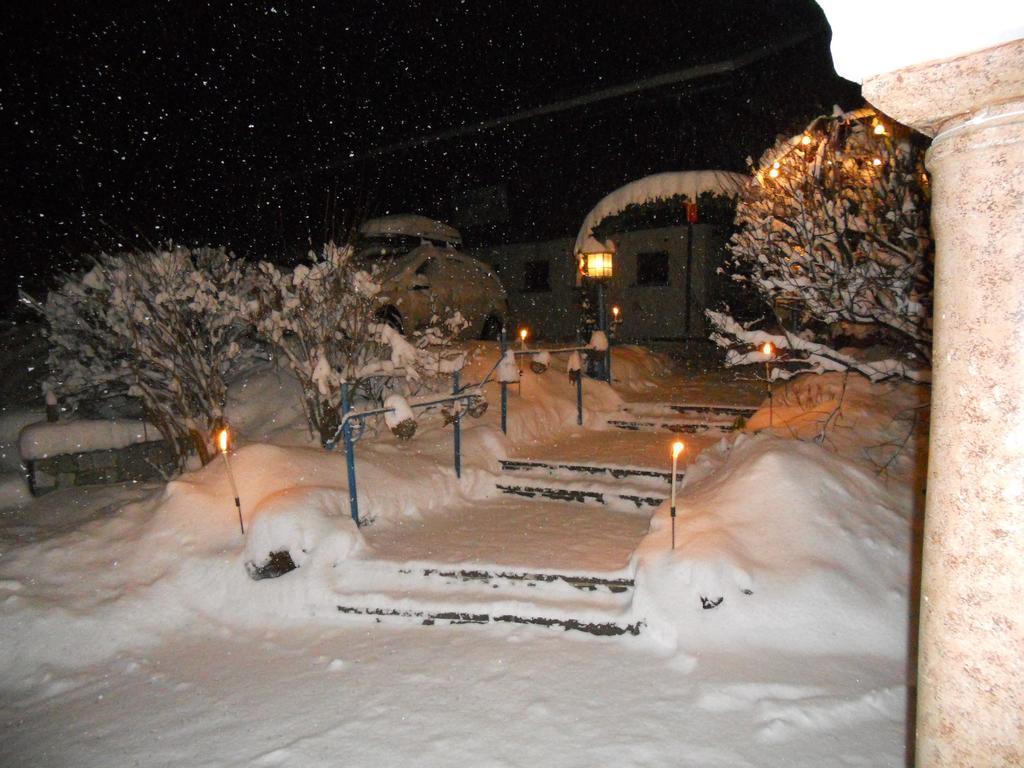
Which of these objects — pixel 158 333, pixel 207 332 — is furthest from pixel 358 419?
pixel 158 333

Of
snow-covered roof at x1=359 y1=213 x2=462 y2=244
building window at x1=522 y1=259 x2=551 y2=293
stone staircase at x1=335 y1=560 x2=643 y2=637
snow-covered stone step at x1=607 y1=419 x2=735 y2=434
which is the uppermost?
snow-covered roof at x1=359 y1=213 x2=462 y2=244

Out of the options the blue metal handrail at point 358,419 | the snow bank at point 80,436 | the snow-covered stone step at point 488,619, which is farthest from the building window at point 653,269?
the snow-covered stone step at point 488,619

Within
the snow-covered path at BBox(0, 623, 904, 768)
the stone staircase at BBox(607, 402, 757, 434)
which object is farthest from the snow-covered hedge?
the snow-covered path at BBox(0, 623, 904, 768)

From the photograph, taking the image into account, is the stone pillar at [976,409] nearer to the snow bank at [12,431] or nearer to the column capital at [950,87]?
the column capital at [950,87]

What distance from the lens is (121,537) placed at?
569 cm

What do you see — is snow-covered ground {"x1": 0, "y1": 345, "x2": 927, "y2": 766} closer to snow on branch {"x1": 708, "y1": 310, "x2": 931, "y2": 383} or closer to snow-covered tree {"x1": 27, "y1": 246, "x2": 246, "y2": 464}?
snow on branch {"x1": 708, "y1": 310, "x2": 931, "y2": 383}

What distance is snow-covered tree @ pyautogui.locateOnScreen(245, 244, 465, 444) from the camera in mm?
7086

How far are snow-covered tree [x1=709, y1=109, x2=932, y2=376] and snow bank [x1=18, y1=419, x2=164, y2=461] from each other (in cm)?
828

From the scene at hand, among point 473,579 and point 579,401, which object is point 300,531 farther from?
point 579,401

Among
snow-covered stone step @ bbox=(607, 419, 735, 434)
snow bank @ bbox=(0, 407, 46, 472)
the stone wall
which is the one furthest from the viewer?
snow-covered stone step @ bbox=(607, 419, 735, 434)

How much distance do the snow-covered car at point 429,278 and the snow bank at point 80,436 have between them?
15.6 feet

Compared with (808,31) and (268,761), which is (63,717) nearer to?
(268,761)

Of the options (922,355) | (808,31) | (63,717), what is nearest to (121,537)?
(63,717)

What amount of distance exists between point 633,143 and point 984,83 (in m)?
18.4
